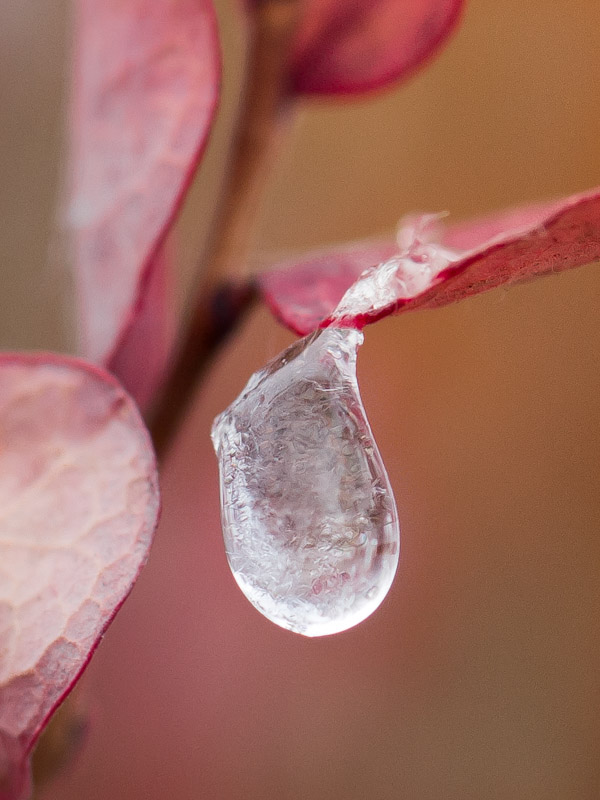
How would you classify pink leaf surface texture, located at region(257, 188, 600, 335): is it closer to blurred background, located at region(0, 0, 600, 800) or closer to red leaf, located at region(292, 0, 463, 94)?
red leaf, located at region(292, 0, 463, 94)

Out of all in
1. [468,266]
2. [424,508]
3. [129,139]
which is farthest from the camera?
[424,508]

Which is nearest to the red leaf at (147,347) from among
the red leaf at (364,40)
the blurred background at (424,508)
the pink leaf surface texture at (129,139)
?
the pink leaf surface texture at (129,139)

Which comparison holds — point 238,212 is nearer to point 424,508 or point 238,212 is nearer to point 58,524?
point 58,524

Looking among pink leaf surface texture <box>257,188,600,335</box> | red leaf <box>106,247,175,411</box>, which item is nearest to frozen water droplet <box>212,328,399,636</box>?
pink leaf surface texture <box>257,188,600,335</box>

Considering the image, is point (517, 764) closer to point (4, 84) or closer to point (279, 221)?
point (279, 221)

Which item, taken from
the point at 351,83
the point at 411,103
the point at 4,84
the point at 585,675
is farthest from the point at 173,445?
the point at 4,84

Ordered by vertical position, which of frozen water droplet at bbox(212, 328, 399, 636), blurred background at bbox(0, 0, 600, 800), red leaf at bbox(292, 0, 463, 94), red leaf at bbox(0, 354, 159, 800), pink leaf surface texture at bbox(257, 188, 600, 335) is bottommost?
blurred background at bbox(0, 0, 600, 800)

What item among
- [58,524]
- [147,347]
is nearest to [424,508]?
[147,347]
